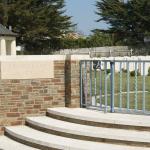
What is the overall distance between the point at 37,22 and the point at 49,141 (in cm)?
4348

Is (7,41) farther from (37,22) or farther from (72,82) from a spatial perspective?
(72,82)

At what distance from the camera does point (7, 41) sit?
Result: 138 ft

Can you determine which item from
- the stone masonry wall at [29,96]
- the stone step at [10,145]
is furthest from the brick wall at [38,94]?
the stone step at [10,145]

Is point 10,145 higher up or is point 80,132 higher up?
point 80,132

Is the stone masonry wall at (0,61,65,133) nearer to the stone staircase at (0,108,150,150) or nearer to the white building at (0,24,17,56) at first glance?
the stone staircase at (0,108,150,150)

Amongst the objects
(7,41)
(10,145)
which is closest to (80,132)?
(10,145)

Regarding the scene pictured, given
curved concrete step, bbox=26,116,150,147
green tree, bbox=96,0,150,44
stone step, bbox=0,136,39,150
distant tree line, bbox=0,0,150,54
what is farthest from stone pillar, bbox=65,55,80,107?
green tree, bbox=96,0,150,44

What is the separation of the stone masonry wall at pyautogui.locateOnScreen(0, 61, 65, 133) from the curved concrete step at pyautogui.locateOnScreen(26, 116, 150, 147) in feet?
2.06

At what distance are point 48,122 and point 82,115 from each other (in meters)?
0.68

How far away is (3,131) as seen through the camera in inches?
385

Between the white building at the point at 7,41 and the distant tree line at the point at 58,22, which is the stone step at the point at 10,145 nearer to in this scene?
the white building at the point at 7,41

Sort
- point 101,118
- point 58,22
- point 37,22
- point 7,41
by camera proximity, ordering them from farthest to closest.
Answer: point 58,22, point 37,22, point 7,41, point 101,118

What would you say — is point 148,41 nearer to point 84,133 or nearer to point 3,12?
point 3,12

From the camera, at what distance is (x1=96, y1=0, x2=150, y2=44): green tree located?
54.9 m
